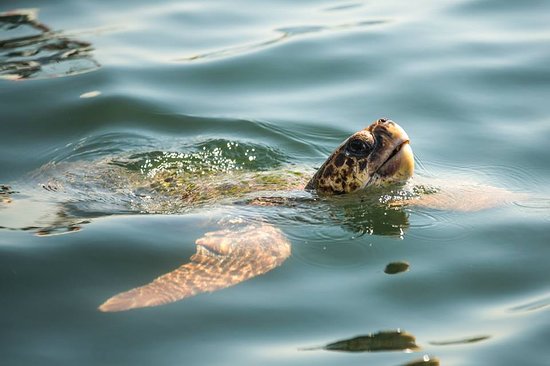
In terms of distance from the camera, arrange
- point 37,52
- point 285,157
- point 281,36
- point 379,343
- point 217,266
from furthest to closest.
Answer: point 281,36 < point 37,52 < point 285,157 < point 217,266 < point 379,343

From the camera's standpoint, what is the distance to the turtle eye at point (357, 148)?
7504 mm

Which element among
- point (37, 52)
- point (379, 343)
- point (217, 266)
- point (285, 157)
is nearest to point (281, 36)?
point (37, 52)

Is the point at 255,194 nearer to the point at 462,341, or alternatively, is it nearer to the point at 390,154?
the point at 390,154

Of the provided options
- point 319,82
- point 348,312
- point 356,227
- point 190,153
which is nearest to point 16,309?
point 348,312

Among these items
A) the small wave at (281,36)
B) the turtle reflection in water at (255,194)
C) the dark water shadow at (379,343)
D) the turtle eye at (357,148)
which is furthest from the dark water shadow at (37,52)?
the dark water shadow at (379,343)

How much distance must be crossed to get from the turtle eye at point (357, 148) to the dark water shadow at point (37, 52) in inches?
204

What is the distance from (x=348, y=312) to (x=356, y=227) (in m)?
1.57

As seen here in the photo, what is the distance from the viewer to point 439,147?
29.8 feet

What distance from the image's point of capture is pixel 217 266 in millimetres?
6598

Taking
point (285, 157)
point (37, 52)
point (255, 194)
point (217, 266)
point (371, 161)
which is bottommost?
point (217, 266)

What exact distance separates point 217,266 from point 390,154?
1896mm

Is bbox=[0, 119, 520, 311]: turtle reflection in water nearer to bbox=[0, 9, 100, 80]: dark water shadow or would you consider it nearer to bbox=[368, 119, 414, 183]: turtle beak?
bbox=[368, 119, 414, 183]: turtle beak

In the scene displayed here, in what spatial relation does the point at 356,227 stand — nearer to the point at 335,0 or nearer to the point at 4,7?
the point at 335,0

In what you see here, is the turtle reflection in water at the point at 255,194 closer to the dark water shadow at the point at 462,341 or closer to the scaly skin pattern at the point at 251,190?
the scaly skin pattern at the point at 251,190
